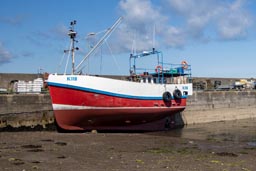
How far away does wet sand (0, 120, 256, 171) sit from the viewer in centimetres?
1162

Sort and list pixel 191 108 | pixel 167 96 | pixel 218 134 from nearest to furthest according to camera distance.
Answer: pixel 218 134 < pixel 167 96 < pixel 191 108

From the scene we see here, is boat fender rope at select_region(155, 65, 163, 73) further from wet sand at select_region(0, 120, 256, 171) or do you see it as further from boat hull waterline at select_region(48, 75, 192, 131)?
wet sand at select_region(0, 120, 256, 171)

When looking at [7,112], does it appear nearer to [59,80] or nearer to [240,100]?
[59,80]

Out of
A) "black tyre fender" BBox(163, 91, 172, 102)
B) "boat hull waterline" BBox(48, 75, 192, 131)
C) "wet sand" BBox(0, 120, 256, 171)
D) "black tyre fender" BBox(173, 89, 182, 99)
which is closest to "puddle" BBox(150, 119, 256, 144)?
"wet sand" BBox(0, 120, 256, 171)

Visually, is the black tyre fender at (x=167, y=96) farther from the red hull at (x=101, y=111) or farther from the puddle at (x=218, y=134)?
the puddle at (x=218, y=134)

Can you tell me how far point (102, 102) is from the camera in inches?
824

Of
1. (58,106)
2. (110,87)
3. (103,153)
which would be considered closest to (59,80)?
(58,106)

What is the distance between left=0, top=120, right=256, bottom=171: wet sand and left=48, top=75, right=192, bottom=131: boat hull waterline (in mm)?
1058

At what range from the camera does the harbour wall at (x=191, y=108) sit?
20.9 m

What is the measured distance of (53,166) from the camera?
1130 centimetres

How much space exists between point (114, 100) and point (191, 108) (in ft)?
43.2

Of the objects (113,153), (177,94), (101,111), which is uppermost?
(177,94)

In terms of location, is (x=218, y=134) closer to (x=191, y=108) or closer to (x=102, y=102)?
(x=102, y=102)

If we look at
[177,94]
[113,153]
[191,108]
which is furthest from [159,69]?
[113,153]
